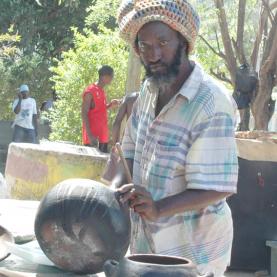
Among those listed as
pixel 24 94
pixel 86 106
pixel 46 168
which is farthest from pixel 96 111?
pixel 24 94

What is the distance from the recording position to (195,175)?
116 inches

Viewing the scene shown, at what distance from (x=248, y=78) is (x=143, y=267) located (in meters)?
7.87

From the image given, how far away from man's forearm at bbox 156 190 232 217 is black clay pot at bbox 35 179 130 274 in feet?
0.45

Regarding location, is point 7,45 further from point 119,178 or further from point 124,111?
point 119,178

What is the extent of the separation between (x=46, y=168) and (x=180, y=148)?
580cm

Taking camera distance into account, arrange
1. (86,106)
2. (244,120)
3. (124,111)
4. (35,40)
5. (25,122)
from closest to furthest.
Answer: (124,111), (86,106), (244,120), (25,122), (35,40)

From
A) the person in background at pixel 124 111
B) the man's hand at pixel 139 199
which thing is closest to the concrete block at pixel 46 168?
the person in background at pixel 124 111

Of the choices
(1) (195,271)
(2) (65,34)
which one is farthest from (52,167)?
(2) (65,34)

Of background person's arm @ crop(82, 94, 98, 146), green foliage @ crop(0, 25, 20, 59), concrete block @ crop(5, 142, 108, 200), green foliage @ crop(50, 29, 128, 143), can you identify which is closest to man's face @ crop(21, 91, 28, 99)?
green foliage @ crop(0, 25, 20, 59)

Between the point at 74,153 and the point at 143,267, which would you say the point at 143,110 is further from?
the point at 74,153

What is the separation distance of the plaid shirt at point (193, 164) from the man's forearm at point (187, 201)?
0.08 feet

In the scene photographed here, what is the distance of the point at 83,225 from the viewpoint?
9.02ft

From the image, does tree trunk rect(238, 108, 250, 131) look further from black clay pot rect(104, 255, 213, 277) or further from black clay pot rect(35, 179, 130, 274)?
black clay pot rect(104, 255, 213, 277)

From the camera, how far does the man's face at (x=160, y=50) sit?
295 cm
